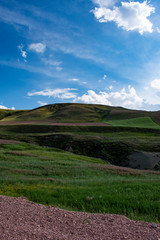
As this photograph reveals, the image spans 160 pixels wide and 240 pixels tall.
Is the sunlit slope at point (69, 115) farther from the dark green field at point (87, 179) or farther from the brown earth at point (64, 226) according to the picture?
the brown earth at point (64, 226)

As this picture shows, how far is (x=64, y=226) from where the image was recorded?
6891 mm

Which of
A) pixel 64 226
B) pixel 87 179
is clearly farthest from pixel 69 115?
pixel 64 226

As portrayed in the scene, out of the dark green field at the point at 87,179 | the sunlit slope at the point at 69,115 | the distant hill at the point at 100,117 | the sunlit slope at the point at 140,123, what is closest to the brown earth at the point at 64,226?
the dark green field at the point at 87,179

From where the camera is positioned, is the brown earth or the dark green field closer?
the brown earth

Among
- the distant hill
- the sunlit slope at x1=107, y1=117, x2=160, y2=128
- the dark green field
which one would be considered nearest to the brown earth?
the dark green field

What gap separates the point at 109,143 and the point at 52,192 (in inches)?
1406

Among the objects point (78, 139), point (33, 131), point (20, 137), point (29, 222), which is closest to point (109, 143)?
point (78, 139)

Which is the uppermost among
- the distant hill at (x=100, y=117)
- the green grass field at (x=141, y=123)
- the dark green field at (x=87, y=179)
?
the distant hill at (x=100, y=117)

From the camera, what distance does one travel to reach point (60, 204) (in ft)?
35.0

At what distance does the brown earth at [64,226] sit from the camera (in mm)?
5996

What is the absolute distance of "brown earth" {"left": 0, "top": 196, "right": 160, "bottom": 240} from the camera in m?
6.00

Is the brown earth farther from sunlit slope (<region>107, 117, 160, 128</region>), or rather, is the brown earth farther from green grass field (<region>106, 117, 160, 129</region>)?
sunlit slope (<region>107, 117, 160, 128</region>)

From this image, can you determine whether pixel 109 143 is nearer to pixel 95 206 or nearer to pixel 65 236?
pixel 95 206

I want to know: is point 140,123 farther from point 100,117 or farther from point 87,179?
point 87,179
